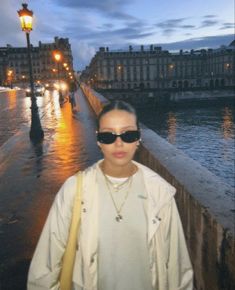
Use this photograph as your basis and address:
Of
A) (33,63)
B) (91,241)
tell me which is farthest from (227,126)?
(33,63)

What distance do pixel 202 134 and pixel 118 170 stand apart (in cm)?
4750

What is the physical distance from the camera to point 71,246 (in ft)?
7.32

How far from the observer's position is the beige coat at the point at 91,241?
2221mm

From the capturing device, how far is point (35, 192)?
6.85 m

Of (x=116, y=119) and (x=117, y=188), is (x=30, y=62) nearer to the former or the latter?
(x=116, y=119)

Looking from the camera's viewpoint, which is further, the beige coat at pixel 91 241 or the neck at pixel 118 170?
the neck at pixel 118 170

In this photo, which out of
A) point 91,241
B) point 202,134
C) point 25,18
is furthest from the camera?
point 202,134

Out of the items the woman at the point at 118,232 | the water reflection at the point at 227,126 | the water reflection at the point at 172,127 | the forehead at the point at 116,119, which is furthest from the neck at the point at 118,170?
the water reflection at the point at 227,126

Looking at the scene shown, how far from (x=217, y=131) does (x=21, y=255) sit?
162ft

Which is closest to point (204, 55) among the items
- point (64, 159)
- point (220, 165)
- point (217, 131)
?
point (217, 131)

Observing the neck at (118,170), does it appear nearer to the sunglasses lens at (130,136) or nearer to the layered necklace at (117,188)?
the layered necklace at (117,188)

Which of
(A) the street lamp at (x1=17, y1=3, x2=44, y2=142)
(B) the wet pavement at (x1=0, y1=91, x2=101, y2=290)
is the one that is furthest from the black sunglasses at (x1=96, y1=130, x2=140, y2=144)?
(A) the street lamp at (x1=17, y1=3, x2=44, y2=142)

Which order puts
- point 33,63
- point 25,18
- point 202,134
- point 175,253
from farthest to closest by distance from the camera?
point 33,63, point 202,134, point 25,18, point 175,253

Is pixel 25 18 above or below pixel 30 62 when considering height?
above
